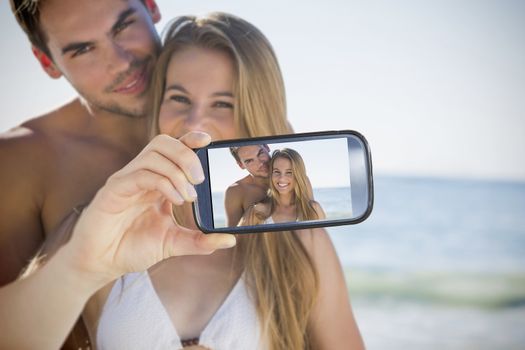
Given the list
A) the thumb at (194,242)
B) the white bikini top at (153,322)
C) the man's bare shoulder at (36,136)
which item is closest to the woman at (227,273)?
the white bikini top at (153,322)

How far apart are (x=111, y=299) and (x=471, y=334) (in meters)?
1.42

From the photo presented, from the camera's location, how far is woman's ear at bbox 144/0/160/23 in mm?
1519

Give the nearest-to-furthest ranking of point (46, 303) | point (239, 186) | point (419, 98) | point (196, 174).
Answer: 1. point (196, 174)
2. point (239, 186)
3. point (46, 303)
4. point (419, 98)

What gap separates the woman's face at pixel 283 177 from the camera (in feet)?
3.22

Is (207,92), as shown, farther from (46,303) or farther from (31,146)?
(46,303)

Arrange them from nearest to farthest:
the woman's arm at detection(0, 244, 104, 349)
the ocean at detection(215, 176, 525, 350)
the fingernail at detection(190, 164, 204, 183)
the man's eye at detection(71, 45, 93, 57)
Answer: the fingernail at detection(190, 164, 204, 183)
the woman's arm at detection(0, 244, 104, 349)
the man's eye at detection(71, 45, 93, 57)
the ocean at detection(215, 176, 525, 350)

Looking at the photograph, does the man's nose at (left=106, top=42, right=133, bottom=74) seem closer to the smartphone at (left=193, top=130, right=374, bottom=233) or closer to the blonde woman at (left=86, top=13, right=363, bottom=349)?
the blonde woman at (left=86, top=13, right=363, bottom=349)

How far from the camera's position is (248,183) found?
101cm

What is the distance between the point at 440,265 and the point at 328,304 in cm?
139

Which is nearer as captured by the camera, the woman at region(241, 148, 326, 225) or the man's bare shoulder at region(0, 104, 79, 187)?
the woman at region(241, 148, 326, 225)

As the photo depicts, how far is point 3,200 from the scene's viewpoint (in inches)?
59.1

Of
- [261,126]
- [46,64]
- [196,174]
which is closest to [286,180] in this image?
[196,174]

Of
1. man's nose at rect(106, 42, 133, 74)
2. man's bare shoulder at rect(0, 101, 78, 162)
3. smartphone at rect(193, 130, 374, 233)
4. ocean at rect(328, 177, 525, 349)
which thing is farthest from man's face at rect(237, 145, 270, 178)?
ocean at rect(328, 177, 525, 349)

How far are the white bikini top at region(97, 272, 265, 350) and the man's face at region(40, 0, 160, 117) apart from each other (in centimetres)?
48
